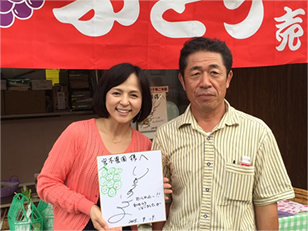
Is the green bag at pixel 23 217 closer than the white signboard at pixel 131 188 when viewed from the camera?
No

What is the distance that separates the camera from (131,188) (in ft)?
6.24

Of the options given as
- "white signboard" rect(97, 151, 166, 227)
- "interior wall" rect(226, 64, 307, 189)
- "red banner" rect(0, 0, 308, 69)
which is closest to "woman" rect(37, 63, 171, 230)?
"white signboard" rect(97, 151, 166, 227)

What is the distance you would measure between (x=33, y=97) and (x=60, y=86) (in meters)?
0.52

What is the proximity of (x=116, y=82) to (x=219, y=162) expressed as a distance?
33.0 inches

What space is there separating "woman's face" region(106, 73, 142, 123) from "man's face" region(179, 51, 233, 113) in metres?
0.37

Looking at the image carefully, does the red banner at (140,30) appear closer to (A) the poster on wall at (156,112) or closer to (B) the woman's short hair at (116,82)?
(B) the woman's short hair at (116,82)

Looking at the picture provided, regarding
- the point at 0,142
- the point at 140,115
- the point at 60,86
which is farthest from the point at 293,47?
the point at 0,142

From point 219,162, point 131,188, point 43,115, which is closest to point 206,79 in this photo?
point 219,162

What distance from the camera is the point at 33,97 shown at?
5512 millimetres

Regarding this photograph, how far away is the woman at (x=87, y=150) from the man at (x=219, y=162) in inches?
14.8

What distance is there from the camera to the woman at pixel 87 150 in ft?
6.46

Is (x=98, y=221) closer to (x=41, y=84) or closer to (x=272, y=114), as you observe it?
(x=41, y=84)

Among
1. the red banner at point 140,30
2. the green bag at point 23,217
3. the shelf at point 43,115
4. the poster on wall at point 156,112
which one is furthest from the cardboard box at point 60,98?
the red banner at point 140,30

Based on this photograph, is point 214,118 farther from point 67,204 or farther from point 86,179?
point 67,204
